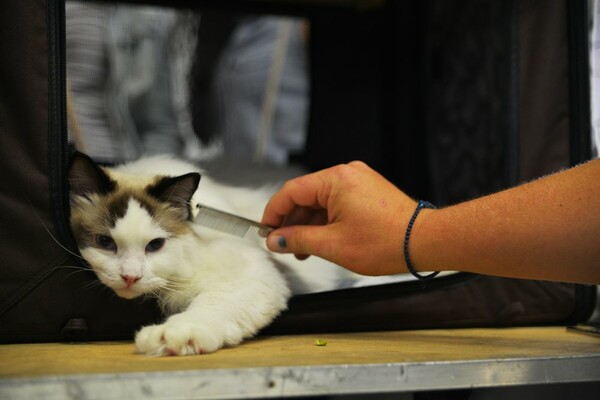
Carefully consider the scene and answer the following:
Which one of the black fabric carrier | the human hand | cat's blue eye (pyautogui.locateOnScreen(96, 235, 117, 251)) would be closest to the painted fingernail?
the human hand

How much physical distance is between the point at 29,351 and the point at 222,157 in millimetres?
1107

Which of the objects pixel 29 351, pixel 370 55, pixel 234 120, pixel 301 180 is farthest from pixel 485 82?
pixel 29 351

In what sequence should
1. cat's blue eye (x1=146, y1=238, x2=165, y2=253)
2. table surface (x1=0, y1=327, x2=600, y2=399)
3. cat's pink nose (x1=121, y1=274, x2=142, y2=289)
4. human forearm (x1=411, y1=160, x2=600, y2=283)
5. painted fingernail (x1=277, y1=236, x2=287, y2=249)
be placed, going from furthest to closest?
painted fingernail (x1=277, y1=236, x2=287, y2=249) < cat's blue eye (x1=146, y1=238, x2=165, y2=253) < cat's pink nose (x1=121, y1=274, x2=142, y2=289) < human forearm (x1=411, y1=160, x2=600, y2=283) < table surface (x1=0, y1=327, x2=600, y2=399)

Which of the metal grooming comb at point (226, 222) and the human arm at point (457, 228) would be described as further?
the metal grooming comb at point (226, 222)

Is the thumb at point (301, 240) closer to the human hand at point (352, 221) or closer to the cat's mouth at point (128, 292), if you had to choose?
the human hand at point (352, 221)

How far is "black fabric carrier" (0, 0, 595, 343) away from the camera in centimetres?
128

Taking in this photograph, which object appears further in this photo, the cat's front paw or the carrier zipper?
the carrier zipper

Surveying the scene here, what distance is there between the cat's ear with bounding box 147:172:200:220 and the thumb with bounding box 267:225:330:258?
0.21 meters

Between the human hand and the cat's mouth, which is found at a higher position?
the human hand

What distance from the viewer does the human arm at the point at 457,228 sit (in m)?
1.09

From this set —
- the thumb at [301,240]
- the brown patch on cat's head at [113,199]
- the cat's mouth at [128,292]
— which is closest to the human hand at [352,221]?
the thumb at [301,240]

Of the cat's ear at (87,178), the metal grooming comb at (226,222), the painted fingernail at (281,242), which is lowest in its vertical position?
the painted fingernail at (281,242)

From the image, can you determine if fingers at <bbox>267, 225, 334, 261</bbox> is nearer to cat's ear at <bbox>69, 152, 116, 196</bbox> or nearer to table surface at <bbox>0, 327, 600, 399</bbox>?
table surface at <bbox>0, 327, 600, 399</bbox>

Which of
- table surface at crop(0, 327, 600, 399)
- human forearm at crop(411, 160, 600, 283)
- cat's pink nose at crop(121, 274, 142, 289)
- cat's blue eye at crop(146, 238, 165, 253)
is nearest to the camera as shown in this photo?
table surface at crop(0, 327, 600, 399)
